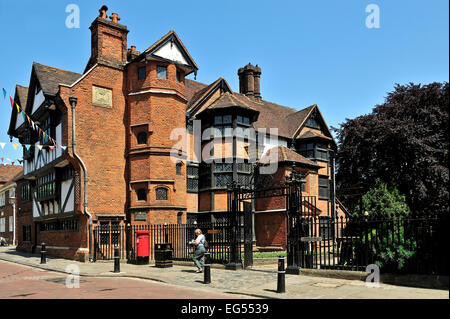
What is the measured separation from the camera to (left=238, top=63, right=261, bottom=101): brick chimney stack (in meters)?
36.7

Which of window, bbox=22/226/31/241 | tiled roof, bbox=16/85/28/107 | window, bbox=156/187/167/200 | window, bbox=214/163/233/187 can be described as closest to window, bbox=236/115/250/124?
window, bbox=214/163/233/187

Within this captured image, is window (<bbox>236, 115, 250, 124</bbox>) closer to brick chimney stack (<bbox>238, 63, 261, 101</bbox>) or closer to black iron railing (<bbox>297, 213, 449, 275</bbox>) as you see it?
brick chimney stack (<bbox>238, 63, 261, 101</bbox>)

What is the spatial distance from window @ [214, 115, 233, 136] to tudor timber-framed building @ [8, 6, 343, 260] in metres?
0.06

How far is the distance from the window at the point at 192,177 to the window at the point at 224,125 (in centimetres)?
269

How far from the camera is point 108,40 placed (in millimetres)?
24062

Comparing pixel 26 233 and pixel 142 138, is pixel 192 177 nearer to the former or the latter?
pixel 142 138

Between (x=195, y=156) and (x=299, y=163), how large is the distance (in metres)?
6.83

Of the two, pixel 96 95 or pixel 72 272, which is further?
pixel 96 95

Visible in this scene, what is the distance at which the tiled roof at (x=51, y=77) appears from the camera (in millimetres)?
24234

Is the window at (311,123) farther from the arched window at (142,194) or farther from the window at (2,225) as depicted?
the window at (2,225)

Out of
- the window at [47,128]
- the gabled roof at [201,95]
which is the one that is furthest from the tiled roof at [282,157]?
the window at [47,128]

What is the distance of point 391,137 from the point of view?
24891mm
